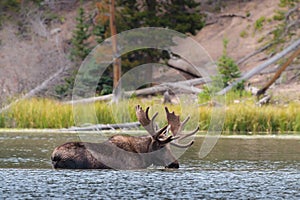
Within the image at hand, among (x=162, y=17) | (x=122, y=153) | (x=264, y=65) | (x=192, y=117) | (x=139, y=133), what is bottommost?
(x=122, y=153)

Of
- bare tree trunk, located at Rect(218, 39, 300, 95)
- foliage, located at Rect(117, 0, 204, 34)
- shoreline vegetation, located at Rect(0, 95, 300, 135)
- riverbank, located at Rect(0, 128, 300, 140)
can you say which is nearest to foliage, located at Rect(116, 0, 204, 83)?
foliage, located at Rect(117, 0, 204, 34)

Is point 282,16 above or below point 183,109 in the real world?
above

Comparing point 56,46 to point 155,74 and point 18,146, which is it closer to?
point 155,74

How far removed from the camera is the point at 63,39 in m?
37.7

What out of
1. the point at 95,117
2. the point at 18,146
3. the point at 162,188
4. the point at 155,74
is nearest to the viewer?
the point at 162,188

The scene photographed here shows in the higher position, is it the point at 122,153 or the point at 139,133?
the point at 139,133

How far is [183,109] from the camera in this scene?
25.8 metres

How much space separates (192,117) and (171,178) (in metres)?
10.8

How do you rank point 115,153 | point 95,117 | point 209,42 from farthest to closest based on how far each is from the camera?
point 209,42, point 95,117, point 115,153

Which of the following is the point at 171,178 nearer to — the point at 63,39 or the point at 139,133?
the point at 139,133

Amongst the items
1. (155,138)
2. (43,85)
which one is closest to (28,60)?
(43,85)

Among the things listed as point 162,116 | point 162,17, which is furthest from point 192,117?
point 162,17

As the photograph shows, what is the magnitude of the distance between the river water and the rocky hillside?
452 inches

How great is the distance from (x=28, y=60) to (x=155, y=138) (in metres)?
19.2
